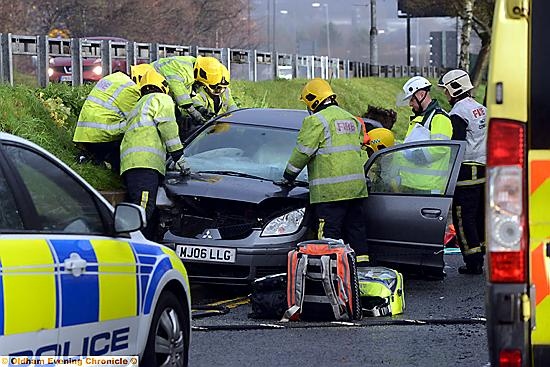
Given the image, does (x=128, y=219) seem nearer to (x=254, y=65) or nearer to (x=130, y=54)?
(x=130, y=54)

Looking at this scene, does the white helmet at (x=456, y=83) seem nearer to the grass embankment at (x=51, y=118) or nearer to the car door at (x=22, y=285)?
the grass embankment at (x=51, y=118)

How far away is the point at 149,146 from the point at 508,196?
674 centimetres

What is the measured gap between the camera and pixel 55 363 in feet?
16.6

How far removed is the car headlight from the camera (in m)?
10.3

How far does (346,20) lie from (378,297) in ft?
189

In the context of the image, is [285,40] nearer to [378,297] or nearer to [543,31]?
[378,297]

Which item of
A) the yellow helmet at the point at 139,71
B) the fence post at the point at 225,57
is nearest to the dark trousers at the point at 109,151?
the yellow helmet at the point at 139,71

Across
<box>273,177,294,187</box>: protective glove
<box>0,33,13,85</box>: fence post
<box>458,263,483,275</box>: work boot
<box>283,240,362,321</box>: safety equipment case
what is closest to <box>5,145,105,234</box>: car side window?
<box>283,240,362,321</box>: safety equipment case

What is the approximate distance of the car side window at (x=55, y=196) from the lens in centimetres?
531

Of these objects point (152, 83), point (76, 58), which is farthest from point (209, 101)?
point (76, 58)

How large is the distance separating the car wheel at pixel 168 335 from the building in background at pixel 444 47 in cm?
4634

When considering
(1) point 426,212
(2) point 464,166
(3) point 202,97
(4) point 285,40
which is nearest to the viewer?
(1) point 426,212

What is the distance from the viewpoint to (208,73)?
13453mm

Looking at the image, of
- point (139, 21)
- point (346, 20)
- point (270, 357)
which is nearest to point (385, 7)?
point (346, 20)
